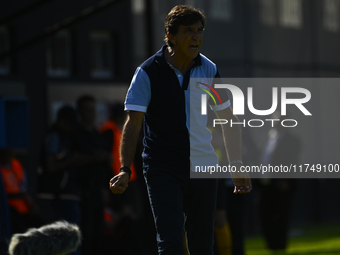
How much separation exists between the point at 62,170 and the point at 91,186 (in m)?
0.51

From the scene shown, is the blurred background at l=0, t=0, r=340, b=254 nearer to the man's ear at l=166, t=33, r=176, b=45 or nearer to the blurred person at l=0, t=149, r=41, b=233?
the blurred person at l=0, t=149, r=41, b=233

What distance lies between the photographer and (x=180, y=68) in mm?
4254

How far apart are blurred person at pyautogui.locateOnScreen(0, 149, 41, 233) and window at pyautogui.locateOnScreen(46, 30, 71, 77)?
7218 mm

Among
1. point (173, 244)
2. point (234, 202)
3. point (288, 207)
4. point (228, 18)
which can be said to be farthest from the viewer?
point (228, 18)

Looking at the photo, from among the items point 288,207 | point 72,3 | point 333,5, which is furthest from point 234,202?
point 333,5

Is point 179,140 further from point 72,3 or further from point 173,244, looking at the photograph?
point 72,3

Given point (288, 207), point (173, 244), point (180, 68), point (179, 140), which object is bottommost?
point (288, 207)

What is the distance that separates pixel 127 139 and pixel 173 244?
71 centimetres

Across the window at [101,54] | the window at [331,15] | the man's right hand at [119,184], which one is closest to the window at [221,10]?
the window at [331,15]

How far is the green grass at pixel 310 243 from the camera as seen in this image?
968cm

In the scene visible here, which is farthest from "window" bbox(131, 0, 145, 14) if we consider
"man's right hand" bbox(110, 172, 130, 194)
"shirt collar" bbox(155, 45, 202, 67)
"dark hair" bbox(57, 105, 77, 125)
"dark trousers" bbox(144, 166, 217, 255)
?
"man's right hand" bbox(110, 172, 130, 194)

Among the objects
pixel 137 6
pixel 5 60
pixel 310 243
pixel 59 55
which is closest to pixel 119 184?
pixel 310 243

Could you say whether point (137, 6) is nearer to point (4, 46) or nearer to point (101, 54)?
point (101, 54)

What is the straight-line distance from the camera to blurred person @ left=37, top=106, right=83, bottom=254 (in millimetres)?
7184
